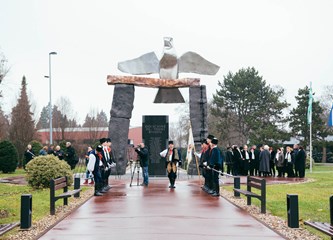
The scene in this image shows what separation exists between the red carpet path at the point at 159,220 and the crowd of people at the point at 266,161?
1164 cm

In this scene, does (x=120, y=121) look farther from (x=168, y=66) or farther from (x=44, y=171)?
(x=44, y=171)

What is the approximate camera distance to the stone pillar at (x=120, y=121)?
88.2 ft

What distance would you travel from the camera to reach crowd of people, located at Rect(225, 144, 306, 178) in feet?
86.4

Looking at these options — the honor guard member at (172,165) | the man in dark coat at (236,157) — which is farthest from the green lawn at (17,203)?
the man in dark coat at (236,157)

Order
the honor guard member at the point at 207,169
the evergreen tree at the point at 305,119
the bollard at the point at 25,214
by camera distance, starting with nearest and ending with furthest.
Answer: the bollard at the point at 25,214, the honor guard member at the point at 207,169, the evergreen tree at the point at 305,119

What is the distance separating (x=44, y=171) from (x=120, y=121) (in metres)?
9.71

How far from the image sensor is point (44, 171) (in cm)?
1777

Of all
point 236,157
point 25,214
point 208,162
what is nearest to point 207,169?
point 208,162

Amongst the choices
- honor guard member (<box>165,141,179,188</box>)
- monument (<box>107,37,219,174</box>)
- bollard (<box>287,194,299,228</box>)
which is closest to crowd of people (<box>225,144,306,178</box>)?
monument (<box>107,37,219,174</box>)

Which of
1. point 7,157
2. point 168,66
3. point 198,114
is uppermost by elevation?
point 168,66

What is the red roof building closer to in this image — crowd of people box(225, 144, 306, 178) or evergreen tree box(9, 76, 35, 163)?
evergreen tree box(9, 76, 35, 163)

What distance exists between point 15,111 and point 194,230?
41082 millimetres

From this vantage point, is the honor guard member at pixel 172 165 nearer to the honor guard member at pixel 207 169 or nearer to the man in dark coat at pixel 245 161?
the honor guard member at pixel 207 169

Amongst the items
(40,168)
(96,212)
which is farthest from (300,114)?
(96,212)
